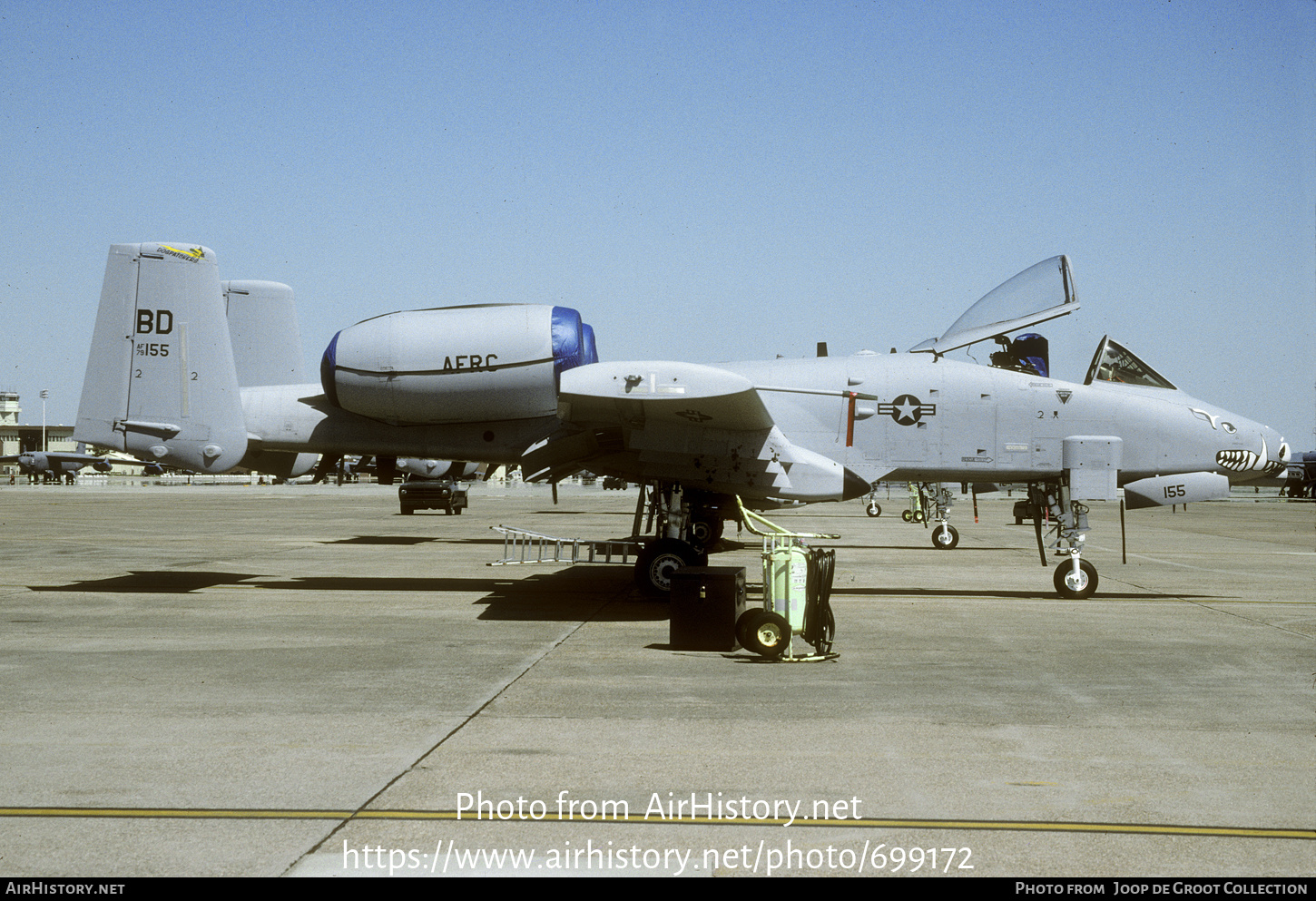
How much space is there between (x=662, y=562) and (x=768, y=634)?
431cm

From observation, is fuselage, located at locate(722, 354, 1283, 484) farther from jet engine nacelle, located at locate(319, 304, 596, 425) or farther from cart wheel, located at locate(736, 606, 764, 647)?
cart wheel, located at locate(736, 606, 764, 647)

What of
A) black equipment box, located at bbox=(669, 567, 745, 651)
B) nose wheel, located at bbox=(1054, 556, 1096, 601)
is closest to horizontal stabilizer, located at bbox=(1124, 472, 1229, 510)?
nose wheel, located at bbox=(1054, 556, 1096, 601)

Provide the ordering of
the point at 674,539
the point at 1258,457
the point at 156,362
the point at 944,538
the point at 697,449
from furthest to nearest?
the point at 944,538 < the point at 1258,457 < the point at 156,362 < the point at 674,539 < the point at 697,449

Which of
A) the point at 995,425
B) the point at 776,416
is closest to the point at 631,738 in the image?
the point at 776,416

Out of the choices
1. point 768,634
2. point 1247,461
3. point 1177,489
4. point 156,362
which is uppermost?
point 156,362

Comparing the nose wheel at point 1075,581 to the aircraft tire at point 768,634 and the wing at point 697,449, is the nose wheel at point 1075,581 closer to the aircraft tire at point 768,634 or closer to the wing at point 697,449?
the wing at point 697,449

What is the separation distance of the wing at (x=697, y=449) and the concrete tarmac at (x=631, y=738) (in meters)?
1.78

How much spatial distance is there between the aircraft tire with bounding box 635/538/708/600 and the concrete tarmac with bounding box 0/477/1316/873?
1.56 ft

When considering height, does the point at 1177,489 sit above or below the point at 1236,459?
below

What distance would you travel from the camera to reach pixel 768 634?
9.77 metres

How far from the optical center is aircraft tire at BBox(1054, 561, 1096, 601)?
14.6 meters

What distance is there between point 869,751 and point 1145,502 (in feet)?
33.3

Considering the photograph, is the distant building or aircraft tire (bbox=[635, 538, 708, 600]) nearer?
aircraft tire (bbox=[635, 538, 708, 600])

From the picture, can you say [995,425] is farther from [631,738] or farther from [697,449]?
[631,738]
